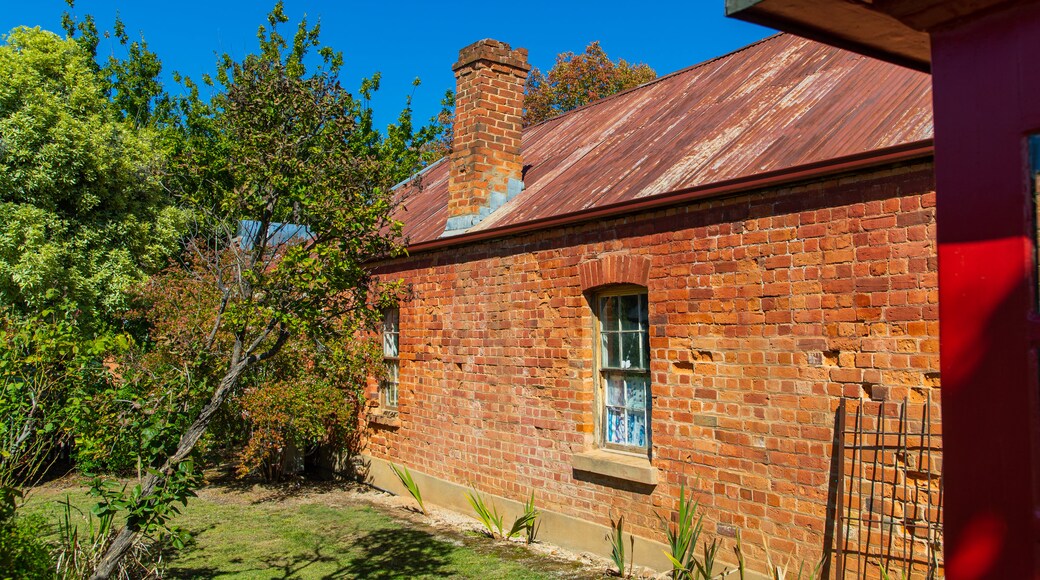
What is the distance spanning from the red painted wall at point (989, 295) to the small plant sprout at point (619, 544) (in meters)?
6.67

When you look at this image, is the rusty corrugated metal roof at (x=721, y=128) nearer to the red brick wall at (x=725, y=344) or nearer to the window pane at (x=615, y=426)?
the red brick wall at (x=725, y=344)

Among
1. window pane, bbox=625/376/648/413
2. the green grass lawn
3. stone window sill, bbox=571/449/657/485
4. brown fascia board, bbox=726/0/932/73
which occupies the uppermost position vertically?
brown fascia board, bbox=726/0/932/73

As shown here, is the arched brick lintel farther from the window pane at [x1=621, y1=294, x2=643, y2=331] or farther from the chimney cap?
the chimney cap

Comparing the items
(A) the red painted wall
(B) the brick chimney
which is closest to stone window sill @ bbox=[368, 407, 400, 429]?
(B) the brick chimney

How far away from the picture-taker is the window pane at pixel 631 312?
29.2 ft

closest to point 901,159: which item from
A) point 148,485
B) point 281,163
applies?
point 281,163

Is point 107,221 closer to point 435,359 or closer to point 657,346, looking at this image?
point 435,359

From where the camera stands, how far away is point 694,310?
792 cm

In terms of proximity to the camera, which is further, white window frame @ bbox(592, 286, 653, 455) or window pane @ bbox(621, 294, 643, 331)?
window pane @ bbox(621, 294, 643, 331)

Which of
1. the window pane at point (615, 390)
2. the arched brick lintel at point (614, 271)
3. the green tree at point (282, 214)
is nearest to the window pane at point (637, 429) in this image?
the window pane at point (615, 390)

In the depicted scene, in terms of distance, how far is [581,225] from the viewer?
30.6 feet

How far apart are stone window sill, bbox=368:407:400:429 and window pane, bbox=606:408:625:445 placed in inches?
185

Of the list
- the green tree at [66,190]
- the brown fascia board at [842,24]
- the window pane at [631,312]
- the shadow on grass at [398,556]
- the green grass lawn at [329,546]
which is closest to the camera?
the brown fascia board at [842,24]

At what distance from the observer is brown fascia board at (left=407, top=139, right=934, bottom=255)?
6.10 meters
